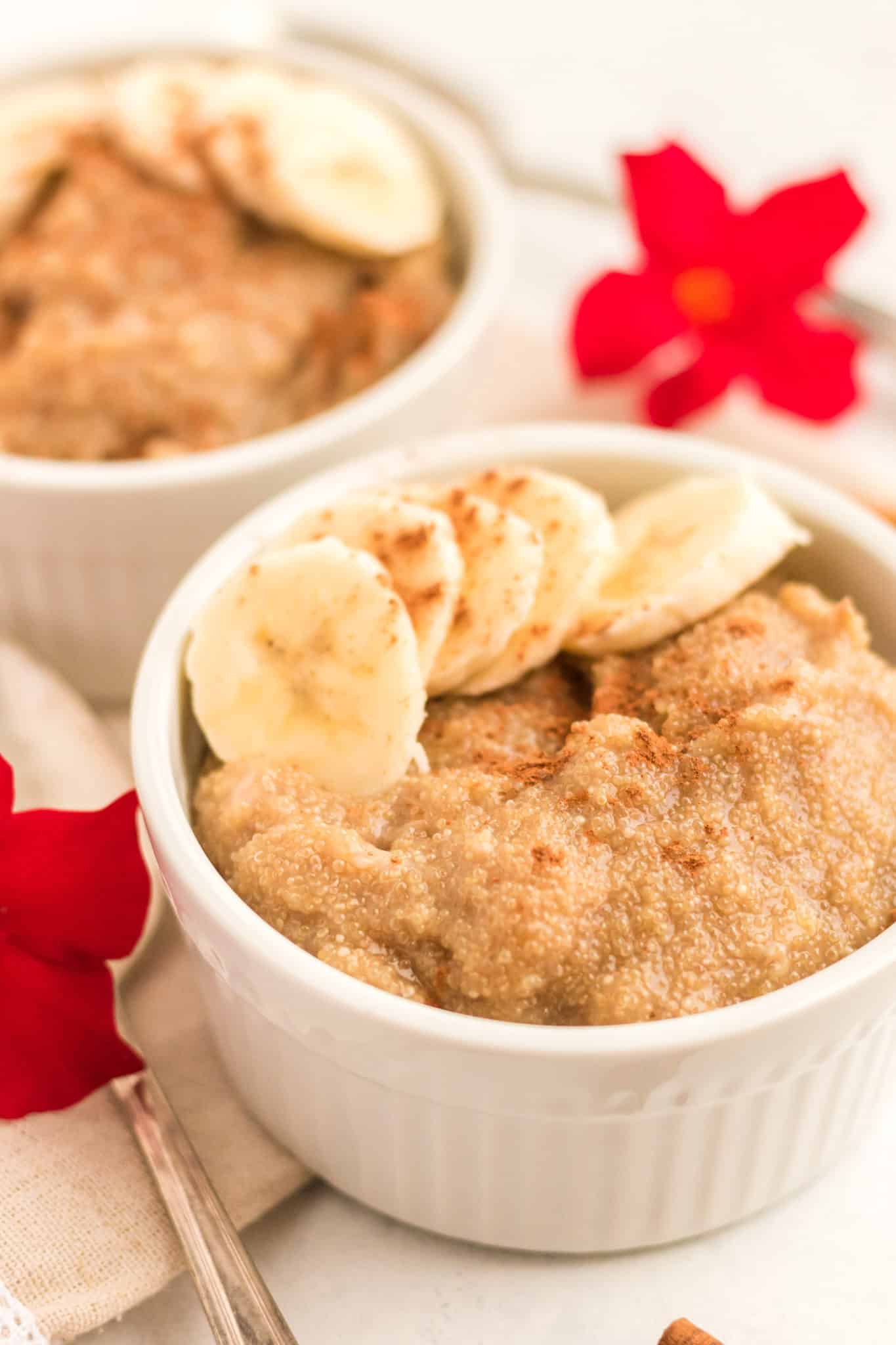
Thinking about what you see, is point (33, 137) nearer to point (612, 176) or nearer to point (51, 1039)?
point (612, 176)

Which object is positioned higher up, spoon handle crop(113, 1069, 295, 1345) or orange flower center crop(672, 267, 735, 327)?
orange flower center crop(672, 267, 735, 327)

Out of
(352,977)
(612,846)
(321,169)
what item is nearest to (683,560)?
(612,846)

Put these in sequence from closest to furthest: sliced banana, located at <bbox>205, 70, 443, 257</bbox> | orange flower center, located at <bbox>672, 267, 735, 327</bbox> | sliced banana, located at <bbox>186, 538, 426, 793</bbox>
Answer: sliced banana, located at <bbox>186, 538, 426, 793</bbox>, sliced banana, located at <bbox>205, 70, 443, 257</bbox>, orange flower center, located at <bbox>672, 267, 735, 327</bbox>

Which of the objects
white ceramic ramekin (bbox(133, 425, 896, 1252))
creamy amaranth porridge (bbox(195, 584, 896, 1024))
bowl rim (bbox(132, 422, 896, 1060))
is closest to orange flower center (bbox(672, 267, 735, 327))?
bowl rim (bbox(132, 422, 896, 1060))

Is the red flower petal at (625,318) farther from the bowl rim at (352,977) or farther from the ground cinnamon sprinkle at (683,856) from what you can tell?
the ground cinnamon sprinkle at (683,856)

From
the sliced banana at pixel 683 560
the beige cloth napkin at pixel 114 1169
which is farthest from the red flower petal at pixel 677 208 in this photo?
the beige cloth napkin at pixel 114 1169

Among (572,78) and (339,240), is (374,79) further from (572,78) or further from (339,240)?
(572,78)

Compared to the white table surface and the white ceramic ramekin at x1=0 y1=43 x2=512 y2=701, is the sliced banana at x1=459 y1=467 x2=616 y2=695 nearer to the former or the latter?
the white ceramic ramekin at x1=0 y1=43 x2=512 y2=701
